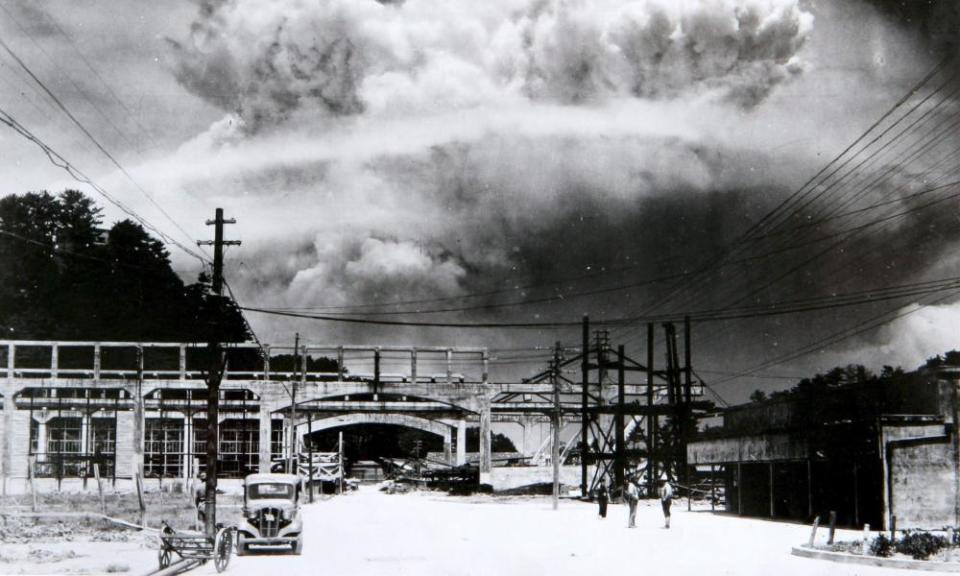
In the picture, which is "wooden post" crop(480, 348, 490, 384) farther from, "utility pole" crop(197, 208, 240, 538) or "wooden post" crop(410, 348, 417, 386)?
"utility pole" crop(197, 208, 240, 538)

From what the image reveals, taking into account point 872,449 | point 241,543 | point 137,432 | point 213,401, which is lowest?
point 241,543

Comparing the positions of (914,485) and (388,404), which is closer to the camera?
(914,485)

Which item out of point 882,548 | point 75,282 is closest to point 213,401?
point 882,548

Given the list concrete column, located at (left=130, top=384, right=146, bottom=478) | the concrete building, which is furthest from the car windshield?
concrete column, located at (left=130, top=384, right=146, bottom=478)

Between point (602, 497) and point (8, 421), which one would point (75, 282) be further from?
point (602, 497)

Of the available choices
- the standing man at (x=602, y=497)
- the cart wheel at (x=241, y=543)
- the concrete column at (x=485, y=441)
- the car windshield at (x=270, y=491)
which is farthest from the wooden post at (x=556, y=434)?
the cart wheel at (x=241, y=543)

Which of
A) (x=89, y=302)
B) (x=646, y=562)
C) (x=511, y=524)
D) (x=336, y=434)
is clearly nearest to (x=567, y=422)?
(x=336, y=434)

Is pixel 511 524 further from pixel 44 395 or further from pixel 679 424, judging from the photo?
pixel 44 395
